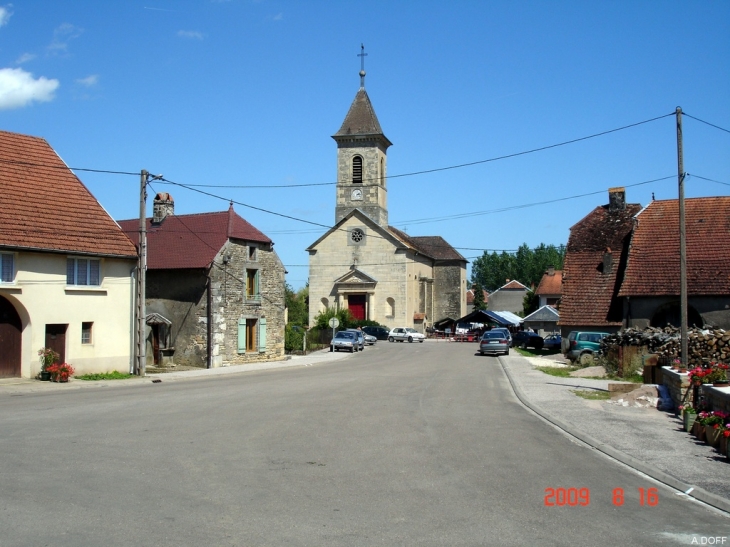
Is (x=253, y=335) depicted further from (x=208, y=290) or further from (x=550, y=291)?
(x=550, y=291)

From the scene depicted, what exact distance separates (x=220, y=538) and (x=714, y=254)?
106 ft

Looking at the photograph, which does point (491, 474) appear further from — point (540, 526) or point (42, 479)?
point (42, 479)

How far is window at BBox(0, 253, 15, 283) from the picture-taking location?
76.7ft

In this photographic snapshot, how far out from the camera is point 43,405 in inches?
658

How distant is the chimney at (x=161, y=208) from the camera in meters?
39.2

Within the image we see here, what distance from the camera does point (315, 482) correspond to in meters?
8.80

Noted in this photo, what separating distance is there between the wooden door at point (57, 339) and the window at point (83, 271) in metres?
1.62

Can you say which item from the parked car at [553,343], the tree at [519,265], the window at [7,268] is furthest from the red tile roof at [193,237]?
the tree at [519,265]

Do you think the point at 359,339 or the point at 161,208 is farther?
the point at 359,339

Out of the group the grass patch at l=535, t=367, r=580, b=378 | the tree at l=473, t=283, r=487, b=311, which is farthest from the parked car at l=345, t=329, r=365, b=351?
the tree at l=473, t=283, r=487, b=311

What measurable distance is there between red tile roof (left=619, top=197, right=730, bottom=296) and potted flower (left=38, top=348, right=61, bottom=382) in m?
24.7

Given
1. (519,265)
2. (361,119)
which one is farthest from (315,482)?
(519,265)

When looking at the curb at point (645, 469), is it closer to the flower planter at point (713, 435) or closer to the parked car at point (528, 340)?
the flower planter at point (713, 435)
